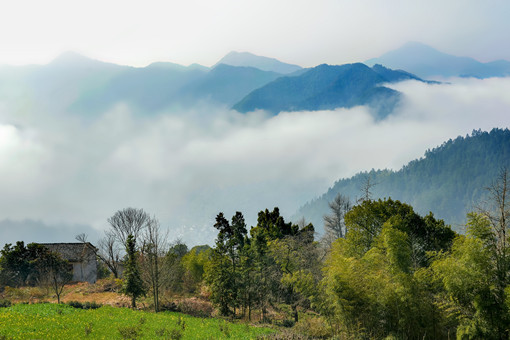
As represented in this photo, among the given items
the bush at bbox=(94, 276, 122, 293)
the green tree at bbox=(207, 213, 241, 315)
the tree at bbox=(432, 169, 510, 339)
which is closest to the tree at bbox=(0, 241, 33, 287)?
the bush at bbox=(94, 276, 122, 293)

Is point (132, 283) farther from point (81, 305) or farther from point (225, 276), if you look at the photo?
point (225, 276)

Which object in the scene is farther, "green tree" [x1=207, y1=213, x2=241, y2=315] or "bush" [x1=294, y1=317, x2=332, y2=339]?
"green tree" [x1=207, y1=213, x2=241, y2=315]

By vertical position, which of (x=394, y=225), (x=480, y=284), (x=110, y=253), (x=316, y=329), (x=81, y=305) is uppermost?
(x=394, y=225)

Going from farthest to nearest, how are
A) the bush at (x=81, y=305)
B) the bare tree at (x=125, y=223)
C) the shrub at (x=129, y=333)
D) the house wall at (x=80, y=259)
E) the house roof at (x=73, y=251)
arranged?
the bare tree at (x=125, y=223), the house roof at (x=73, y=251), the house wall at (x=80, y=259), the bush at (x=81, y=305), the shrub at (x=129, y=333)

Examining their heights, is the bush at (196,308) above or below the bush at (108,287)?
below

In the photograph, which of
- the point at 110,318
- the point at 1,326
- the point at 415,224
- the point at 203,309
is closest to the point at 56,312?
the point at 110,318

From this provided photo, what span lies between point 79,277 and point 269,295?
1532 inches

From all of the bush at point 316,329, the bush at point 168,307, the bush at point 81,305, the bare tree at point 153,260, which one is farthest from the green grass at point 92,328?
the bush at point 168,307

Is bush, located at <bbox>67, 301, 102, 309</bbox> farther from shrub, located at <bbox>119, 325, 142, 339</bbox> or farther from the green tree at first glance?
shrub, located at <bbox>119, 325, 142, 339</bbox>

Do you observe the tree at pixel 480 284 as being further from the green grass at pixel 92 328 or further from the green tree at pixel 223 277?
the green tree at pixel 223 277

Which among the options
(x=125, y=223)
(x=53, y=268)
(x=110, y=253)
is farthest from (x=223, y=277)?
(x=125, y=223)

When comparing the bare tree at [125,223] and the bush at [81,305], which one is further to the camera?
the bare tree at [125,223]

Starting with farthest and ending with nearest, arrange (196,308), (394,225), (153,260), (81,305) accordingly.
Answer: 1. (153,260)
2. (196,308)
3. (394,225)
4. (81,305)

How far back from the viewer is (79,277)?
6419 cm
